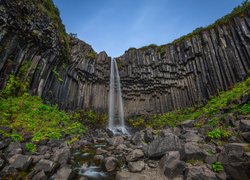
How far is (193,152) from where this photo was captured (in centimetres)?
426

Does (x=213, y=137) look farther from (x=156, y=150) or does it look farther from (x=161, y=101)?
(x=161, y=101)

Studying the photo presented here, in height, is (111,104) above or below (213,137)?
above

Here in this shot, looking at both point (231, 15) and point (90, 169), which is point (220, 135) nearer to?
point (90, 169)

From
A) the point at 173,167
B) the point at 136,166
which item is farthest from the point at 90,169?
the point at 173,167

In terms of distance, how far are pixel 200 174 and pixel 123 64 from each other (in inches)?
938

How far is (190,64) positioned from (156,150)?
66.3ft

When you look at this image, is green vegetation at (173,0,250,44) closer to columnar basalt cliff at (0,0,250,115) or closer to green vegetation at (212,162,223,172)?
columnar basalt cliff at (0,0,250,115)

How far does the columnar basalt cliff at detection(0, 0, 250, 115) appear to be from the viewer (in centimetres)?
1260

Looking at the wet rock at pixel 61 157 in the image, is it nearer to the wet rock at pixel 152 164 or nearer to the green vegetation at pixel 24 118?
the green vegetation at pixel 24 118

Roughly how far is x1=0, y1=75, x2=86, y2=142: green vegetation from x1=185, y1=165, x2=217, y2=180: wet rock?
707 cm

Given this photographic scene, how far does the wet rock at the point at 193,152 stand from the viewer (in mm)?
4164

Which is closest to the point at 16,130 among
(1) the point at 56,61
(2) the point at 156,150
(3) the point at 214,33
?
(2) the point at 156,150

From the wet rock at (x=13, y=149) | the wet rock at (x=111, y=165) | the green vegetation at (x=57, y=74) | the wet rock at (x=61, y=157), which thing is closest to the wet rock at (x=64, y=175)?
the wet rock at (x=61, y=157)

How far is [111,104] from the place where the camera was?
25.0 m
